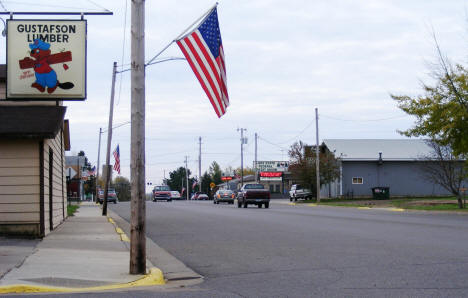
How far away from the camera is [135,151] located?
33.1 feet

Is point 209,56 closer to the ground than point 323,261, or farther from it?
farther from it

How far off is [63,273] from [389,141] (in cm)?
6423

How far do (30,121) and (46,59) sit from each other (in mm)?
1818

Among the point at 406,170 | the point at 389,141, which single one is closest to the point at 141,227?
the point at 406,170

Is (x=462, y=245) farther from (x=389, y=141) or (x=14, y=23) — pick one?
(x=389, y=141)

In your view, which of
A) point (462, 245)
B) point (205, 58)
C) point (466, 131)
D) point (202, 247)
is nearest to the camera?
point (205, 58)

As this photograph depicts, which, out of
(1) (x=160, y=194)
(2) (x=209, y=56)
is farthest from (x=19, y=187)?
(1) (x=160, y=194)

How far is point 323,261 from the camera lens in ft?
38.2

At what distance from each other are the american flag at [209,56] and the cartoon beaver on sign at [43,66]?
18.3ft

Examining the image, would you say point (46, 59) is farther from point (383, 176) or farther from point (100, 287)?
point (383, 176)

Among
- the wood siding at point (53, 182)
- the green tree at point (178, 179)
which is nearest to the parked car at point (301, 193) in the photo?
the wood siding at point (53, 182)

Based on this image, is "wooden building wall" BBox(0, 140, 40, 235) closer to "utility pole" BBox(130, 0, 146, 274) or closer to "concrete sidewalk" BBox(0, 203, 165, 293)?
"concrete sidewalk" BBox(0, 203, 165, 293)

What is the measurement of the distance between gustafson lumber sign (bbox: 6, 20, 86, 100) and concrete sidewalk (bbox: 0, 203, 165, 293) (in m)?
3.96

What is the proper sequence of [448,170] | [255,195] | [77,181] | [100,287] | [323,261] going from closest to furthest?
[100,287]
[323,261]
[448,170]
[255,195]
[77,181]
